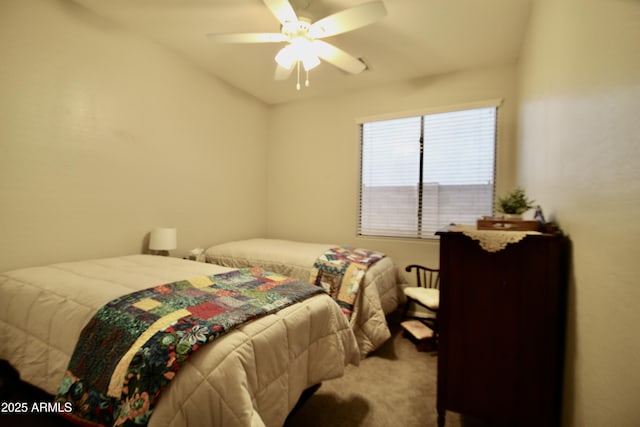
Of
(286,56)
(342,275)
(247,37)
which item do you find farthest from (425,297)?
(247,37)

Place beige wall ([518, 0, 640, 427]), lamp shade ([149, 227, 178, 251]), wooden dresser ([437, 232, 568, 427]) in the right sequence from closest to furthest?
beige wall ([518, 0, 640, 427])
wooden dresser ([437, 232, 568, 427])
lamp shade ([149, 227, 178, 251])

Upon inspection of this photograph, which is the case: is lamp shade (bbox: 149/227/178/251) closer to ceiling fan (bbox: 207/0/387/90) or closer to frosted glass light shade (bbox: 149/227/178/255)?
frosted glass light shade (bbox: 149/227/178/255)

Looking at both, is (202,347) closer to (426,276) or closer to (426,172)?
(426,276)

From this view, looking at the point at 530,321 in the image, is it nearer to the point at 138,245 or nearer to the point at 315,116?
the point at 138,245

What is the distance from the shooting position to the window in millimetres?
3027

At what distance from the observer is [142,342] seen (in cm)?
104

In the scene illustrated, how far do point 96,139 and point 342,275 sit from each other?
7.76ft

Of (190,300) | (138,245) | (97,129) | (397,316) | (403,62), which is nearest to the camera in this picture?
(190,300)

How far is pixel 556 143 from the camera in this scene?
139cm

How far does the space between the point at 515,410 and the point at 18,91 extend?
3.50 meters

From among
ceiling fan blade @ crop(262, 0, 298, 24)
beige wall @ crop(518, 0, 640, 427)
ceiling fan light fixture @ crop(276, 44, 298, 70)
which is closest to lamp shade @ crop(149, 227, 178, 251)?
ceiling fan light fixture @ crop(276, 44, 298, 70)

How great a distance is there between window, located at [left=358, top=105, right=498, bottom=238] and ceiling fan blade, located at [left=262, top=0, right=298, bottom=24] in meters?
1.93

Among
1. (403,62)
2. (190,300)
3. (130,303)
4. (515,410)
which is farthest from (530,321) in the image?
(403,62)

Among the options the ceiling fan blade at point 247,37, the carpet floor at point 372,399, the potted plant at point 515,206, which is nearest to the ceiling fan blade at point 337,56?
the ceiling fan blade at point 247,37
